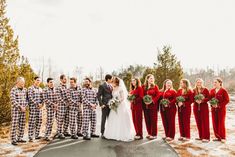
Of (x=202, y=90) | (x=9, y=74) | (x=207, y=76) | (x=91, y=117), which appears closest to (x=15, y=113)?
(x=91, y=117)

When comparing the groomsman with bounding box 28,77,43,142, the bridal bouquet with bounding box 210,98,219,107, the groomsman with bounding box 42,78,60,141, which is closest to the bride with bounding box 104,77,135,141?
the groomsman with bounding box 42,78,60,141

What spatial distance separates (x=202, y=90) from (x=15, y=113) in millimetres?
6584

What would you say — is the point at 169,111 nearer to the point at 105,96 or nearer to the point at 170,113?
the point at 170,113

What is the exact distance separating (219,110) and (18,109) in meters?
6.92

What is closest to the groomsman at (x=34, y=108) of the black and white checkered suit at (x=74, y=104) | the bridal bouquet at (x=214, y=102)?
the black and white checkered suit at (x=74, y=104)

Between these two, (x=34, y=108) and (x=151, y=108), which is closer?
(x=34, y=108)

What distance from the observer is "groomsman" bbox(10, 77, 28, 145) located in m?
8.98

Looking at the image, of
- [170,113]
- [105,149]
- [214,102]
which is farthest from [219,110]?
[105,149]

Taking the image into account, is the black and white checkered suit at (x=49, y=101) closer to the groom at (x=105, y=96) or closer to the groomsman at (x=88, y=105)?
the groomsman at (x=88, y=105)

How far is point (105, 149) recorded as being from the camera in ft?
26.0

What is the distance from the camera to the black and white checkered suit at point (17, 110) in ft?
29.5

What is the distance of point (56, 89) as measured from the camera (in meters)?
9.62

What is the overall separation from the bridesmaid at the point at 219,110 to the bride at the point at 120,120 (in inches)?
116

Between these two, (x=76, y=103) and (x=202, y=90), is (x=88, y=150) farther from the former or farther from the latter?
(x=202, y=90)
